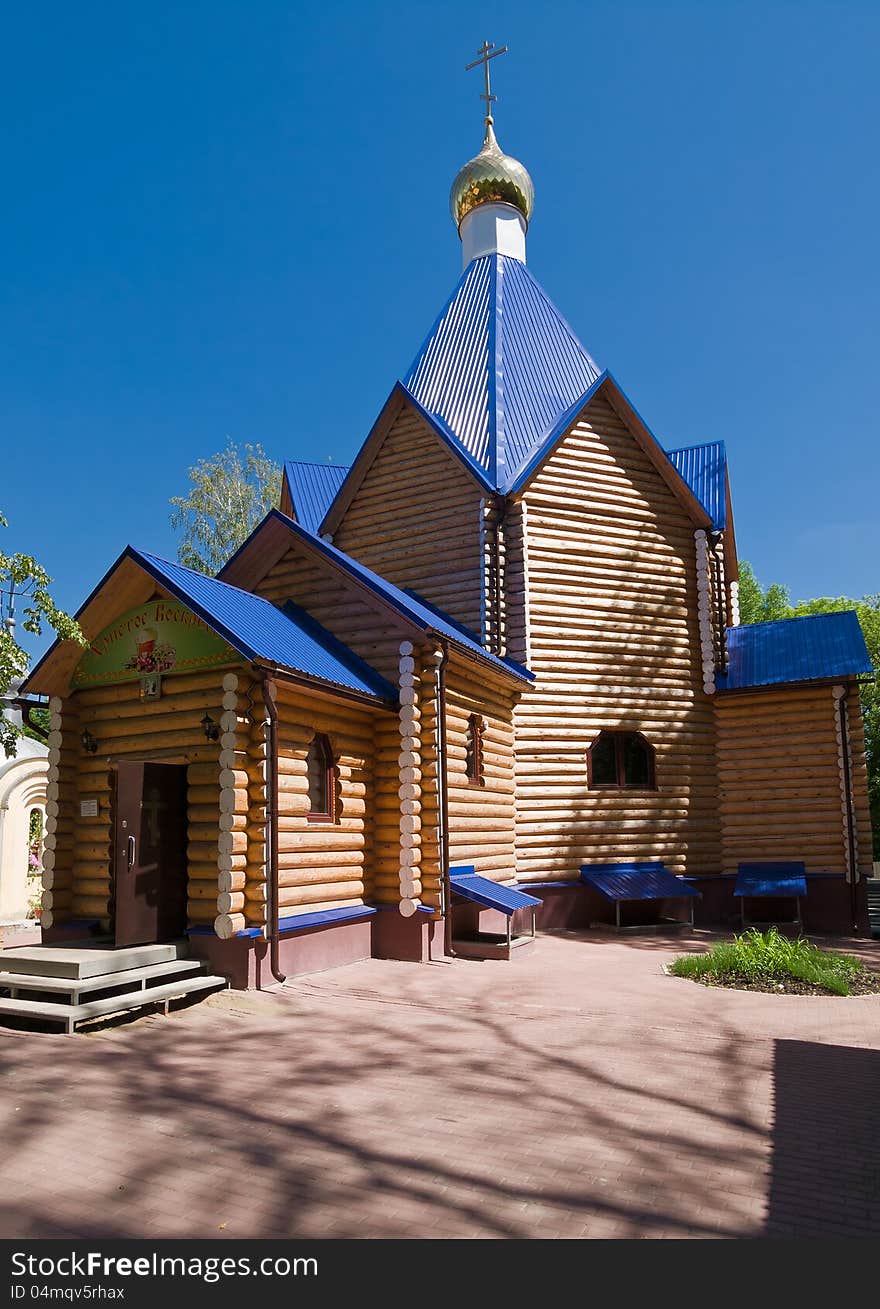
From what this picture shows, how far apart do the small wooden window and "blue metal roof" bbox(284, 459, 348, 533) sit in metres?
7.48

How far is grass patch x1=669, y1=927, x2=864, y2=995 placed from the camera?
33.8 feet

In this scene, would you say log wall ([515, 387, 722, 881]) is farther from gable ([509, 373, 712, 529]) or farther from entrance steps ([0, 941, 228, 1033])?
entrance steps ([0, 941, 228, 1033])

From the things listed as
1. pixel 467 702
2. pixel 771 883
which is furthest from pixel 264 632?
pixel 771 883

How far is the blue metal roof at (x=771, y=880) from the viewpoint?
1551cm

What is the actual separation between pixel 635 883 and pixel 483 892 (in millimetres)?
4568

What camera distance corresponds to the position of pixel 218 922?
917cm

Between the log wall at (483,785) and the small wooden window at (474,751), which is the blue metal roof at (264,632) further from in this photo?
the small wooden window at (474,751)

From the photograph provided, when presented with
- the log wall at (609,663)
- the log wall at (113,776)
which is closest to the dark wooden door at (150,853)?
the log wall at (113,776)

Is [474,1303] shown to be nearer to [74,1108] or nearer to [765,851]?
[74,1108]

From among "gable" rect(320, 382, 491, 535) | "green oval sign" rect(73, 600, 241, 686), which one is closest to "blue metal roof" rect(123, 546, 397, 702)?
"green oval sign" rect(73, 600, 241, 686)

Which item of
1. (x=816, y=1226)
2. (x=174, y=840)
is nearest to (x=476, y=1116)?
(x=816, y=1226)

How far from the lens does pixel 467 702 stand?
13719 millimetres

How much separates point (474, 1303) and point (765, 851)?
15.0 m

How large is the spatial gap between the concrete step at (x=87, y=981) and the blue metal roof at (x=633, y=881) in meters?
8.45
